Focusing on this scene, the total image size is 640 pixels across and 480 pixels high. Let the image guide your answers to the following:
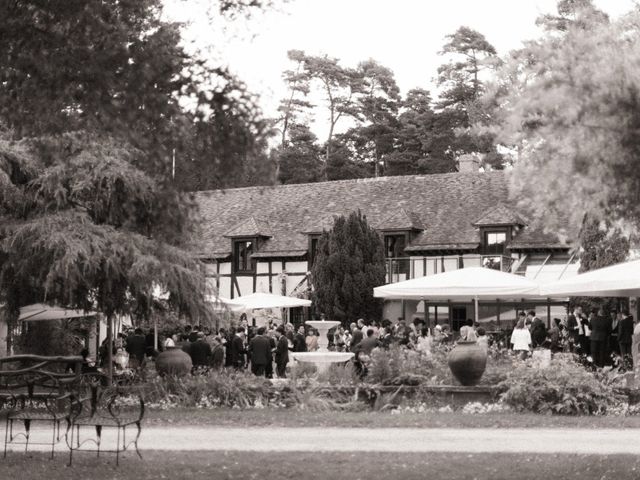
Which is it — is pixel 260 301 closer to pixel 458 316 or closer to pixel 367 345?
pixel 367 345

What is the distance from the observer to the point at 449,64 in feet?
202

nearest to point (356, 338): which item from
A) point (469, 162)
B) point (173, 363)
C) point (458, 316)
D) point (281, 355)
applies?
point (281, 355)

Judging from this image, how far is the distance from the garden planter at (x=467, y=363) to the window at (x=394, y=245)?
80.8 ft

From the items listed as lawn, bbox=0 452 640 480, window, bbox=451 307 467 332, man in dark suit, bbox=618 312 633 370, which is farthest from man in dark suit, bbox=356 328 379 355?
window, bbox=451 307 467 332

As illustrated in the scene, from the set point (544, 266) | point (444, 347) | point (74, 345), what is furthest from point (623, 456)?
point (544, 266)

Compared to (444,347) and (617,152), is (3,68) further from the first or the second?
(444,347)

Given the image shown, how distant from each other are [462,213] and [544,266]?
17.8ft

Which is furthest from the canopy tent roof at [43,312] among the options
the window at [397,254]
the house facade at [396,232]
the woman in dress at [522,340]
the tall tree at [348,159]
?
the tall tree at [348,159]

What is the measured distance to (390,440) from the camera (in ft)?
46.2

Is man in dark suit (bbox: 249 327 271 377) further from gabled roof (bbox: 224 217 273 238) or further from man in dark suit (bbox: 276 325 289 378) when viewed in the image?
gabled roof (bbox: 224 217 273 238)

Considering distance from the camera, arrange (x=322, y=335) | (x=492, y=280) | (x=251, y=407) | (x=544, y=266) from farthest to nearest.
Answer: (x=544, y=266) → (x=322, y=335) → (x=492, y=280) → (x=251, y=407)

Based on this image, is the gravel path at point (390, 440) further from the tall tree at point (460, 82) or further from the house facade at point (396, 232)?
the tall tree at point (460, 82)

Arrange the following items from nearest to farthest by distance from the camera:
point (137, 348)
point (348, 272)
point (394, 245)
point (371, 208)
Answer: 1. point (137, 348)
2. point (348, 272)
3. point (394, 245)
4. point (371, 208)

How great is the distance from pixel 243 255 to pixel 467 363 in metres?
28.0
